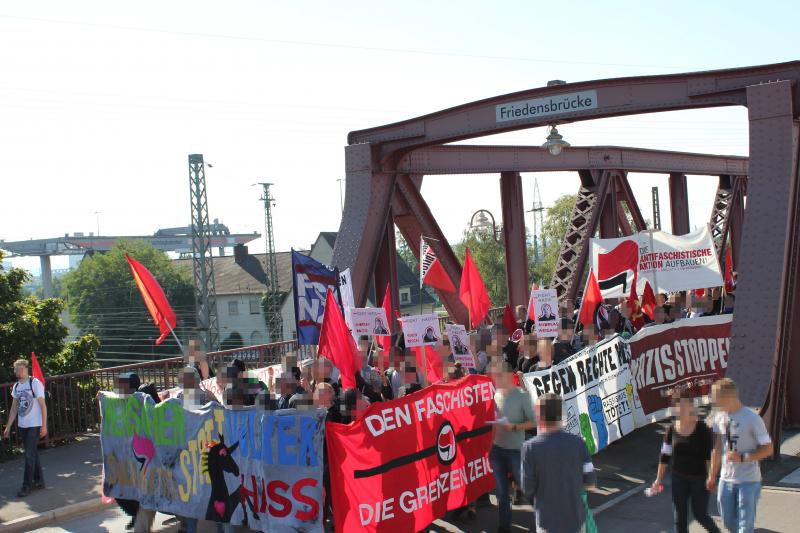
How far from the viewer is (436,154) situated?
46.9 ft

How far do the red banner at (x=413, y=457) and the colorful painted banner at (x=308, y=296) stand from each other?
2.52 metres

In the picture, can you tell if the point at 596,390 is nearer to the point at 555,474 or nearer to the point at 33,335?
the point at 555,474

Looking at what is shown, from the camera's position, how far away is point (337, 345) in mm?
8719

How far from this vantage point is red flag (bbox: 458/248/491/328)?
12.5 m

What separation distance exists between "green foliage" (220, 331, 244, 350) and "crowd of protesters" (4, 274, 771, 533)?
191 feet

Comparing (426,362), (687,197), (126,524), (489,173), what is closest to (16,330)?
(126,524)

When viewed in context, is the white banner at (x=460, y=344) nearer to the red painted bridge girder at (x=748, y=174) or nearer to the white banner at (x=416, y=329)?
the white banner at (x=416, y=329)

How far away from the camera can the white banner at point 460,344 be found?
33.3 feet

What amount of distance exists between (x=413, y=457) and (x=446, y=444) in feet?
1.79

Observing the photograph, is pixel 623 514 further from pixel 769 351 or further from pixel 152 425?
pixel 152 425

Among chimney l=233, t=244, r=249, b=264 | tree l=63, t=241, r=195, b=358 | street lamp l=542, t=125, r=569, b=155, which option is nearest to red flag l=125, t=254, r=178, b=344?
street lamp l=542, t=125, r=569, b=155

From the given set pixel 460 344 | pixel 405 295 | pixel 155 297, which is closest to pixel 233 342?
pixel 405 295

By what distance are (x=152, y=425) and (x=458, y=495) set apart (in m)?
3.19

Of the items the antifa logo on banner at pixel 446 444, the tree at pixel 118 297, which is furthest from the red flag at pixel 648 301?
the tree at pixel 118 297
